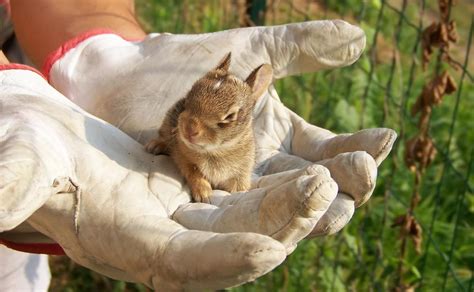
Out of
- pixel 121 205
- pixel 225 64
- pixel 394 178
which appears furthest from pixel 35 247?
pixel 394 178

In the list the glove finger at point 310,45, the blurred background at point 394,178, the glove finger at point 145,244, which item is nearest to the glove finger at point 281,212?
the glove finger at point 145,244

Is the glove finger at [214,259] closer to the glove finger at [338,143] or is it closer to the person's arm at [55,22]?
the glove finger at [338,143]

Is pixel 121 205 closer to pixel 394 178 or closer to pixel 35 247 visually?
pixel 35 247

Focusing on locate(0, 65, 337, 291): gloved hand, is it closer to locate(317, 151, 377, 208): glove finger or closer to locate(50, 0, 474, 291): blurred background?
locate(317, 151, 377, 208): glove finger

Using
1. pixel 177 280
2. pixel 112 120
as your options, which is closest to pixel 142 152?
pixel 112 120

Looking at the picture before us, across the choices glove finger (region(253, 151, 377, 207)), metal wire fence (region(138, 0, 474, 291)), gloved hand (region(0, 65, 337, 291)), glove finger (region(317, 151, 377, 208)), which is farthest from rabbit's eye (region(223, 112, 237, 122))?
metal wire fence (region(138, 0, 474, 291))

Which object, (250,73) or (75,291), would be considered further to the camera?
(75,291)

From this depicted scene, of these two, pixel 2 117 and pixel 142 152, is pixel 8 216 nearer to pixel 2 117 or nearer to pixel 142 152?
pixel 2 117
